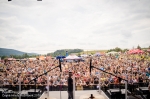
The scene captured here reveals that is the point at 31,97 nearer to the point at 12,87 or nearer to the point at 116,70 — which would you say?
the point at 12,87

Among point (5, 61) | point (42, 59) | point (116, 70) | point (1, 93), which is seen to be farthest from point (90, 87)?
point (5, 61)

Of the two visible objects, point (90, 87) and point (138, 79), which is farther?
point (138, 79)

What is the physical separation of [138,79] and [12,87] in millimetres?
8019

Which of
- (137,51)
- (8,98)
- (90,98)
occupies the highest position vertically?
(137,51)

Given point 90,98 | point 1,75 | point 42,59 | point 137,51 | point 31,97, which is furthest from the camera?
point 42,59

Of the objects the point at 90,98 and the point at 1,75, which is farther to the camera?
the point at 1,75

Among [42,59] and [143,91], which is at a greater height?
[42,59]

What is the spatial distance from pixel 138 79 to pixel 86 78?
3.56 meters

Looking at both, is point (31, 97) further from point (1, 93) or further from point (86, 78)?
point (86, 78)

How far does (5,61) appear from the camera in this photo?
19.8 m

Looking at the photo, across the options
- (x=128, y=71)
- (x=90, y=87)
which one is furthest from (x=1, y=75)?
(x=128, y=71)

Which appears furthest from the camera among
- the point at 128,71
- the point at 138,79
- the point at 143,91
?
the point at 128,71

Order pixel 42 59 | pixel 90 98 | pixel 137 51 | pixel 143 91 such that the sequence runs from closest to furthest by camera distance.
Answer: pixel 90 98 < pixel 143 91 < pixel 137 51 < pixel 42 59

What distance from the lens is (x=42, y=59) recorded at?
1981cm
